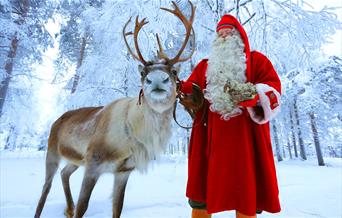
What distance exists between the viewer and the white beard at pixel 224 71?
181 cm

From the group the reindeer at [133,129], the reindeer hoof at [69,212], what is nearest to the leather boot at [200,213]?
the reindeer at [133,129]

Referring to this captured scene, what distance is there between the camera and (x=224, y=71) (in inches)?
77.4

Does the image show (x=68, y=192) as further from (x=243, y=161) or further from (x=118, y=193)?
(x=243, y=161)

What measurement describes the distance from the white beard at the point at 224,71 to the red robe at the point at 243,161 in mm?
74

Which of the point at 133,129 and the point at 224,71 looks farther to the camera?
the point at 133,129

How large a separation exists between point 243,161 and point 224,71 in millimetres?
675

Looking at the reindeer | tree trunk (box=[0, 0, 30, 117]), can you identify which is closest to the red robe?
the reindeer

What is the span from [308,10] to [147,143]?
417 cm

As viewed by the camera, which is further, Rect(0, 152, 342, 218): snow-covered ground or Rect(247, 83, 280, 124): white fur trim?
Rect(0, 152, 342, 218): snow-covered ground

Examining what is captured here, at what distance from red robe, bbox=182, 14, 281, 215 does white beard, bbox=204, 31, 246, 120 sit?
0.24ft

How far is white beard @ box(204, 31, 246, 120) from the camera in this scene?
181cm

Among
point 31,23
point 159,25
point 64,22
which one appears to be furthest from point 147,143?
point 64,22

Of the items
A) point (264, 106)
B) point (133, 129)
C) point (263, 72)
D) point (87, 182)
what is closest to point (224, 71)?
point (263, 72)

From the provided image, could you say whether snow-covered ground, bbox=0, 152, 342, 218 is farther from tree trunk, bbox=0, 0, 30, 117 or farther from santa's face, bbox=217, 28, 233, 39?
tree trunk, bbox=0, 0, 30, 117
